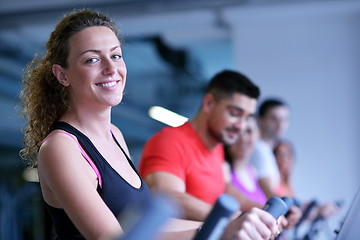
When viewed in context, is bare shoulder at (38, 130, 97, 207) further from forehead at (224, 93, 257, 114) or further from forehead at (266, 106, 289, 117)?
forehead at (266, 106, 289, 117)

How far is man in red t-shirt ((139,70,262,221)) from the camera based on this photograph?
2.46 meters

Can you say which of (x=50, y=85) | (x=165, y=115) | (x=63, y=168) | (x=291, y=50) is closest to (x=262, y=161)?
(x=50, y=85)

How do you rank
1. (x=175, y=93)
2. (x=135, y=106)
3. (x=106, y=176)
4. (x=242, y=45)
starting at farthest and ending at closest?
(x=175, y=93), (x=135, y=106), (x=242, y=45), (x=106, y=176)

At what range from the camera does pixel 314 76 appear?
667 cm

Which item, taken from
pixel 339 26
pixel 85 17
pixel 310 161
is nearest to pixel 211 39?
pixel 339 26

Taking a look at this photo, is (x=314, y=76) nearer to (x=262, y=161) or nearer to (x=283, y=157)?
(x=283, y=157)

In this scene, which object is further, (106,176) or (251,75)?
(251,75)

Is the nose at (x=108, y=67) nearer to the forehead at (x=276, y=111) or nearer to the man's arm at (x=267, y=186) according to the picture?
the man's arm at (x=267, y=186)

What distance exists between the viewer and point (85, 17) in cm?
171

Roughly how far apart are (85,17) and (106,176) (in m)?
0.51

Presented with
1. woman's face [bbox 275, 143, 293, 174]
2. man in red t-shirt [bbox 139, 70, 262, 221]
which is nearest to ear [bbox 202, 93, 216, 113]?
man in red t-shirt [bbox 139, 70, 262, 221]

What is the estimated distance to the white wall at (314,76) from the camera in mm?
6449

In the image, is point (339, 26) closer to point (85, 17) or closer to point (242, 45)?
point (242, 45)

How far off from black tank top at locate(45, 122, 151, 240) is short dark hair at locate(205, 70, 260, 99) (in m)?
1.35
